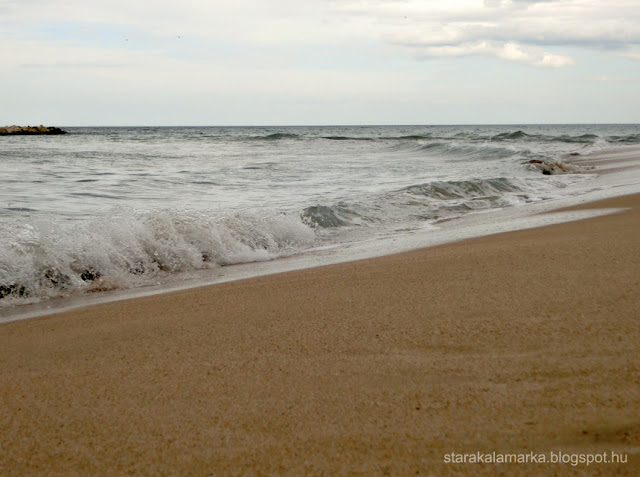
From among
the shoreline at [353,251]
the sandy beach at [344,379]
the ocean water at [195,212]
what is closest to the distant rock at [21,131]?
the ocean water at [195,212]

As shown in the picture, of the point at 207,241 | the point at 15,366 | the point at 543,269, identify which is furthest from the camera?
the point at 207,241

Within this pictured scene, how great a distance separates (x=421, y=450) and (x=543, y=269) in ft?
6.59

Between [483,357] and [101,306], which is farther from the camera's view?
[101,306]

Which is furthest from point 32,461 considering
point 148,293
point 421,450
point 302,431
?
point 148,293

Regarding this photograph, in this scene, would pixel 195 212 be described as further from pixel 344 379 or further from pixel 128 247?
pixel 344 379

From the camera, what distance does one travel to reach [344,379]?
200 cm

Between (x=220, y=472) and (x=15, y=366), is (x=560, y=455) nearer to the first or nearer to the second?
(x=220, y=472)

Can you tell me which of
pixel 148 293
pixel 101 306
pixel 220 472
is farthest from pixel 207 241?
pixel 220 472

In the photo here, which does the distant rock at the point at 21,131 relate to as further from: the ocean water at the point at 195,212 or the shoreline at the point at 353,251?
the shoreline at the point at 353,251

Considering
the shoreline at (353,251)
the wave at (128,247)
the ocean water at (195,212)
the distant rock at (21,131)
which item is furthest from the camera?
the distant rock at (21,131)

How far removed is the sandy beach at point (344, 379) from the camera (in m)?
1.56

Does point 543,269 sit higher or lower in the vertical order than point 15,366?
higher

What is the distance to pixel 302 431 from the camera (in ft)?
5.47

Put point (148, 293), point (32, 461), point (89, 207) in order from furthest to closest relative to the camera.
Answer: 1. point (89, 207)
2. point (148, 293)
3. point (32, 461)
